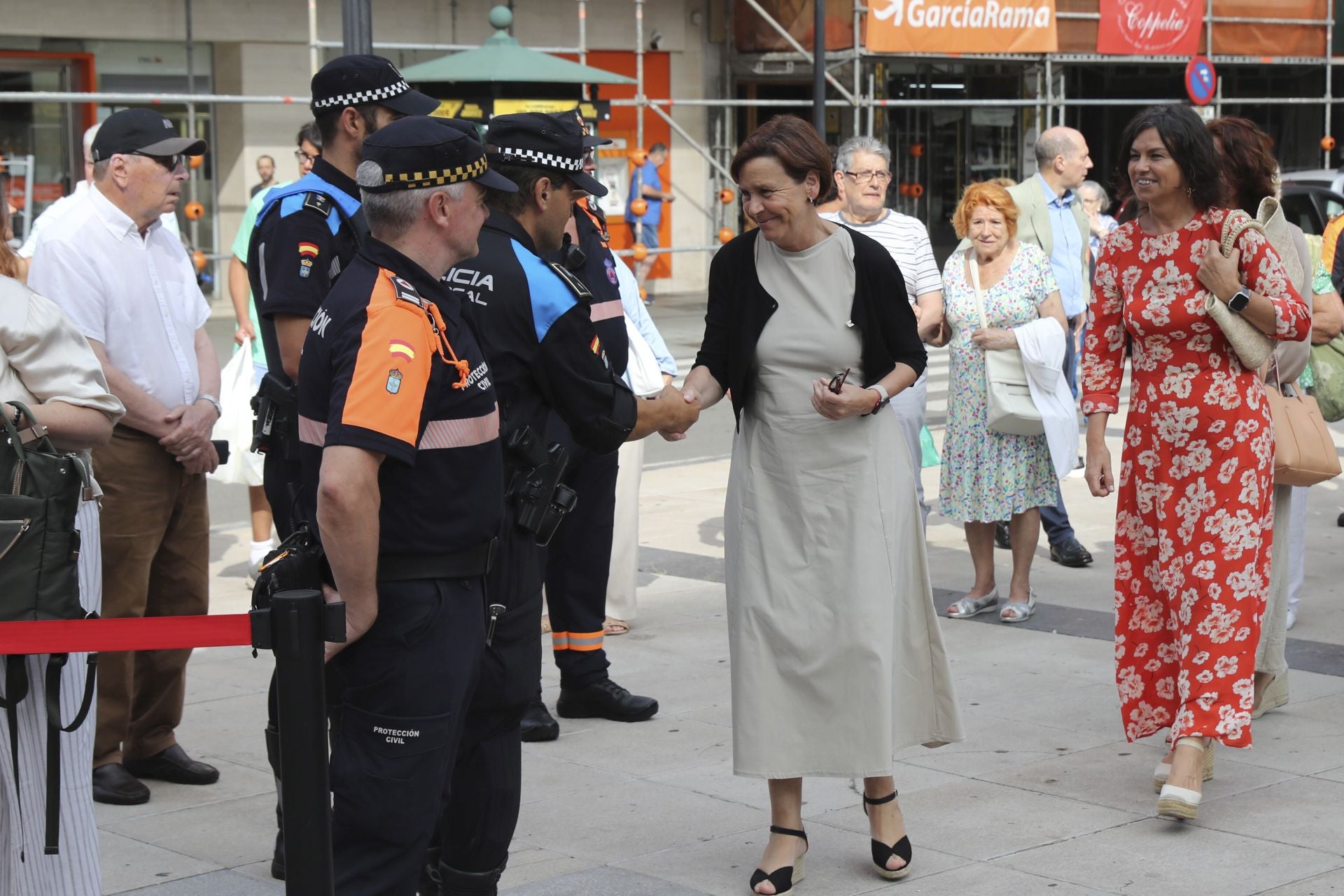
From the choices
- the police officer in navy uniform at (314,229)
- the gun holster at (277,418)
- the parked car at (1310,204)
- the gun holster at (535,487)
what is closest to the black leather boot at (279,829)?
the police officer in navy uniform at (314,229)

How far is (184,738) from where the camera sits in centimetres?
602

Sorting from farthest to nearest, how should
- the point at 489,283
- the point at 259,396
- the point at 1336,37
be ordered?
1. the point at 1336,37
2. the point at 259,396
3. the point at 489,283

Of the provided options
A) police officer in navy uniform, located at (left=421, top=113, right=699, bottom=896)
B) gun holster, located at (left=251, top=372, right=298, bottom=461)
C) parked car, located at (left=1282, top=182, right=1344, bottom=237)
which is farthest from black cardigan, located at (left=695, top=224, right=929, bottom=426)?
parked car, located at (left=1282, top=182, right=1344, bottom=237)

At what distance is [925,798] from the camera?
17.3ft

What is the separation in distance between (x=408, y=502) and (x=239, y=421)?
535 centimetres

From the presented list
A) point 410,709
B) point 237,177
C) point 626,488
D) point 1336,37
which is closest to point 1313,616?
point 626,488

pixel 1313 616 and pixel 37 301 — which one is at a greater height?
pixel 37 301

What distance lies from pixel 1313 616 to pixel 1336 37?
20.7m

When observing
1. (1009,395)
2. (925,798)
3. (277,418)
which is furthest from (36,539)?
(1009,395)

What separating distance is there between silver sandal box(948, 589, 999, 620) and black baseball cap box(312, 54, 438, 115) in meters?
3.95

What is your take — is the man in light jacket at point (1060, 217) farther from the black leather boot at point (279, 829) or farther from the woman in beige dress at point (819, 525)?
the black leather boot at point (279, 829)

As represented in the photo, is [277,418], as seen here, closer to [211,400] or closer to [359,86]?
[359,86]

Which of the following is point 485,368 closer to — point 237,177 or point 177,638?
point 177,638

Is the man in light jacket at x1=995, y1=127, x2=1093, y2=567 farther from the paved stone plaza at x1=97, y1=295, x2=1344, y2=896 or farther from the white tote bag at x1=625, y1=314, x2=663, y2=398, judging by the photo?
the white tote bag at x1=625, y1=314, x2=663, y2=398
